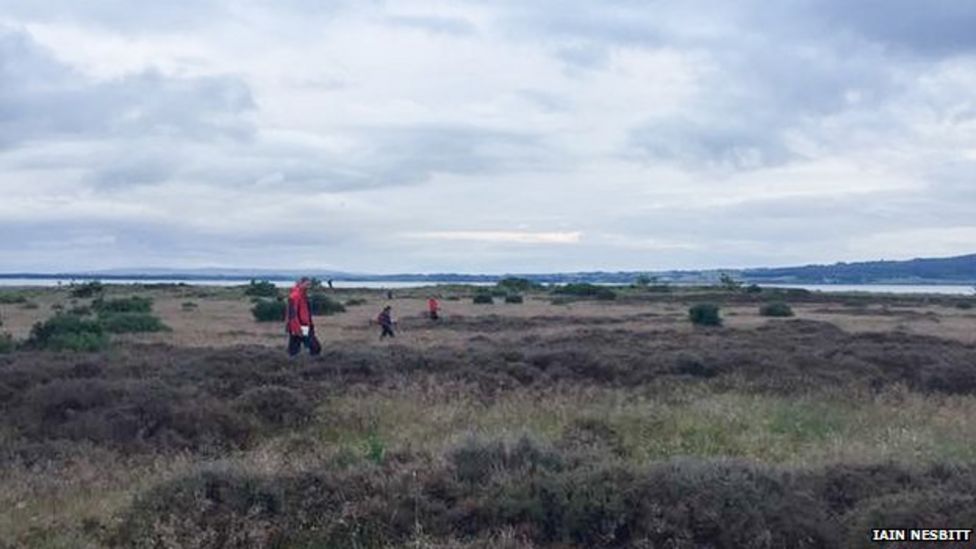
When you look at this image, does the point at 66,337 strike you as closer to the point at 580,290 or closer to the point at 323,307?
the point at 323,307

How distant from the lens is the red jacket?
73.3 feet

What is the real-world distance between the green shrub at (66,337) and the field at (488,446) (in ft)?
3.35

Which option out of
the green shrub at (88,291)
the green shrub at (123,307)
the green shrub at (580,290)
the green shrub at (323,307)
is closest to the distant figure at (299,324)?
the green shrub at (123,307)

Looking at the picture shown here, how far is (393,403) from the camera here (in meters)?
15.9

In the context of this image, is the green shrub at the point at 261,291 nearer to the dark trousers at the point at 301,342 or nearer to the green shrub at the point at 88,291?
the green shrub at the point at 88,291

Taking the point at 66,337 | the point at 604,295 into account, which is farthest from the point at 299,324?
the point at 604,295

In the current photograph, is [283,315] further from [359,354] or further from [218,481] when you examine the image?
[218,481]

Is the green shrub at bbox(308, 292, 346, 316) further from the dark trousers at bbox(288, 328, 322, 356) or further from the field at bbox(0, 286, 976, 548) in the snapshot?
the dark trousers at bbox(288, 328, 322, 356)

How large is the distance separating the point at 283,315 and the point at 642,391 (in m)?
28.6

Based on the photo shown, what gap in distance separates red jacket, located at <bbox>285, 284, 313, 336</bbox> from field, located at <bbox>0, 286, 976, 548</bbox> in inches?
26.2

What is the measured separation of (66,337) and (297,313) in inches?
248

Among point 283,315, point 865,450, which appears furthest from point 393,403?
point 283,315

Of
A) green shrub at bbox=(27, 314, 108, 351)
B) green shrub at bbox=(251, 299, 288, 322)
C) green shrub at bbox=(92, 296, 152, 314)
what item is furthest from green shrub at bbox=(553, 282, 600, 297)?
green shrub at bbox=(27, 314, 108, 351)

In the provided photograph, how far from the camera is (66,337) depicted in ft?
85.8
